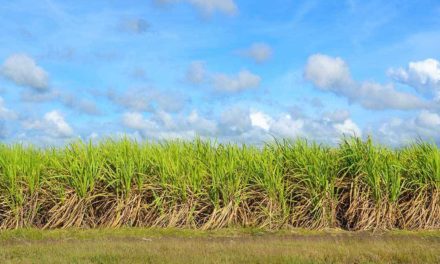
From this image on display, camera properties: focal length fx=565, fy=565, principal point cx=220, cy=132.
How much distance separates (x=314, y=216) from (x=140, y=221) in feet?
11.1

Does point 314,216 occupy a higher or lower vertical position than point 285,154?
lower

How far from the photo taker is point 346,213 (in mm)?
10938

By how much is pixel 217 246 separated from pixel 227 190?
8.93 ft


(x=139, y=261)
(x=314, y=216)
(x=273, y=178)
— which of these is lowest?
(x=139, y=261)

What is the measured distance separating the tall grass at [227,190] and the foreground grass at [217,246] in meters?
0.61

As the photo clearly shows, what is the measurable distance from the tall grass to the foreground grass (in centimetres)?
61

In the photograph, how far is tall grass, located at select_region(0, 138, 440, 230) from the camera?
10844mm

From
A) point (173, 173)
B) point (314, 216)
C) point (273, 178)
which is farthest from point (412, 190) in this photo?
point (173, 173)

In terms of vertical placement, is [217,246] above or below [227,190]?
below

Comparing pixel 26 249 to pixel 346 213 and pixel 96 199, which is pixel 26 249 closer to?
pixel 96 199

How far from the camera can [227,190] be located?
10812 millimetres

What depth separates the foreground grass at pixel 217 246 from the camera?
730 centimetres

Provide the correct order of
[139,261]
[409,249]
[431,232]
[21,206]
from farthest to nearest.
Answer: [21,206] → [431,232] → [409,249] → [139,261]

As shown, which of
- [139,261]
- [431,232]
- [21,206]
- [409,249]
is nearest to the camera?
[139,261]
